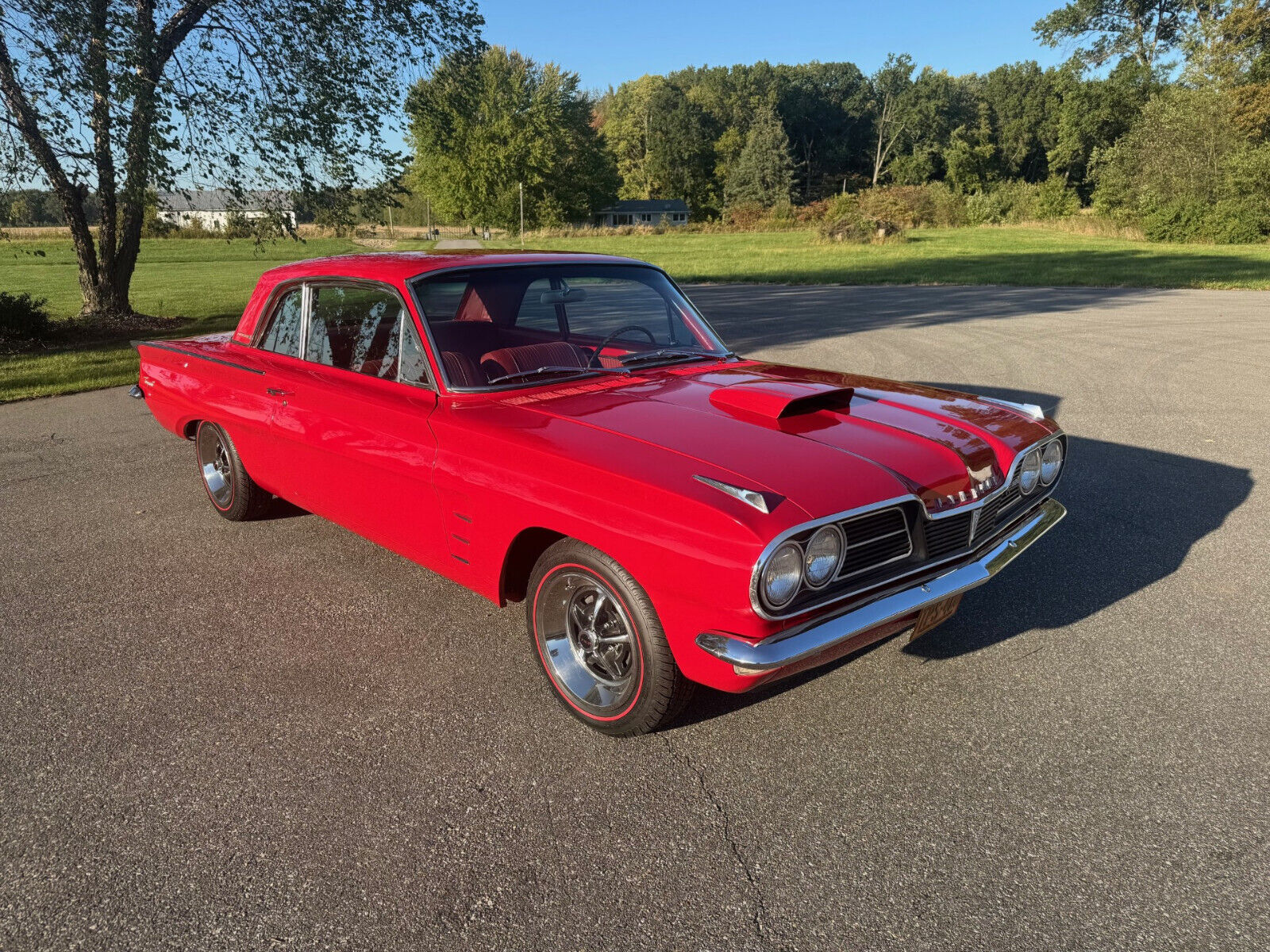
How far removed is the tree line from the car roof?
39.3ft

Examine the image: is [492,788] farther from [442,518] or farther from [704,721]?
[442,518]

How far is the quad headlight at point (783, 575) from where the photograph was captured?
96.3 inches

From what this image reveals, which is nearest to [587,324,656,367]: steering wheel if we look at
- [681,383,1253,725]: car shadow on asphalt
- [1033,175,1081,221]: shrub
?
[681,383,1253,725]: car shadow on asphalt

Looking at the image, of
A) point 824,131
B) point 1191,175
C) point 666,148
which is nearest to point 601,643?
point 1191,175

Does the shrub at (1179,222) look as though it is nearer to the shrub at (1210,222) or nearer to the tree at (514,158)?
the shrub at (1210,222)

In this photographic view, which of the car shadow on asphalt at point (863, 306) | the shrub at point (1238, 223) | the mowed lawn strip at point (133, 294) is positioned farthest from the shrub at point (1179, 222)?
the mowed lawn strip at point (133, 294)

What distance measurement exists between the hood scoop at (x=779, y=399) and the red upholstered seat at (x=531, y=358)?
2.20 feet

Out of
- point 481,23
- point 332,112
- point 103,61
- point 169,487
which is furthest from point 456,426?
point 481,23

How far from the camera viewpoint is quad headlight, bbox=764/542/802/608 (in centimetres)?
245

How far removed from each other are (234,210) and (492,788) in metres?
13.4

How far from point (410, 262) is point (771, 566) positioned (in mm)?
2403

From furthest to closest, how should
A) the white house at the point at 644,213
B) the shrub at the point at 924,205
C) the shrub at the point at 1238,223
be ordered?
the white house at the point at 644,213 → the shrub at the point at 924,205 → the shrub at the point at 1238,223

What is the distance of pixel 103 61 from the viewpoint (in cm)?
1066

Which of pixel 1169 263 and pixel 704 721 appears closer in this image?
pixel 704 721
